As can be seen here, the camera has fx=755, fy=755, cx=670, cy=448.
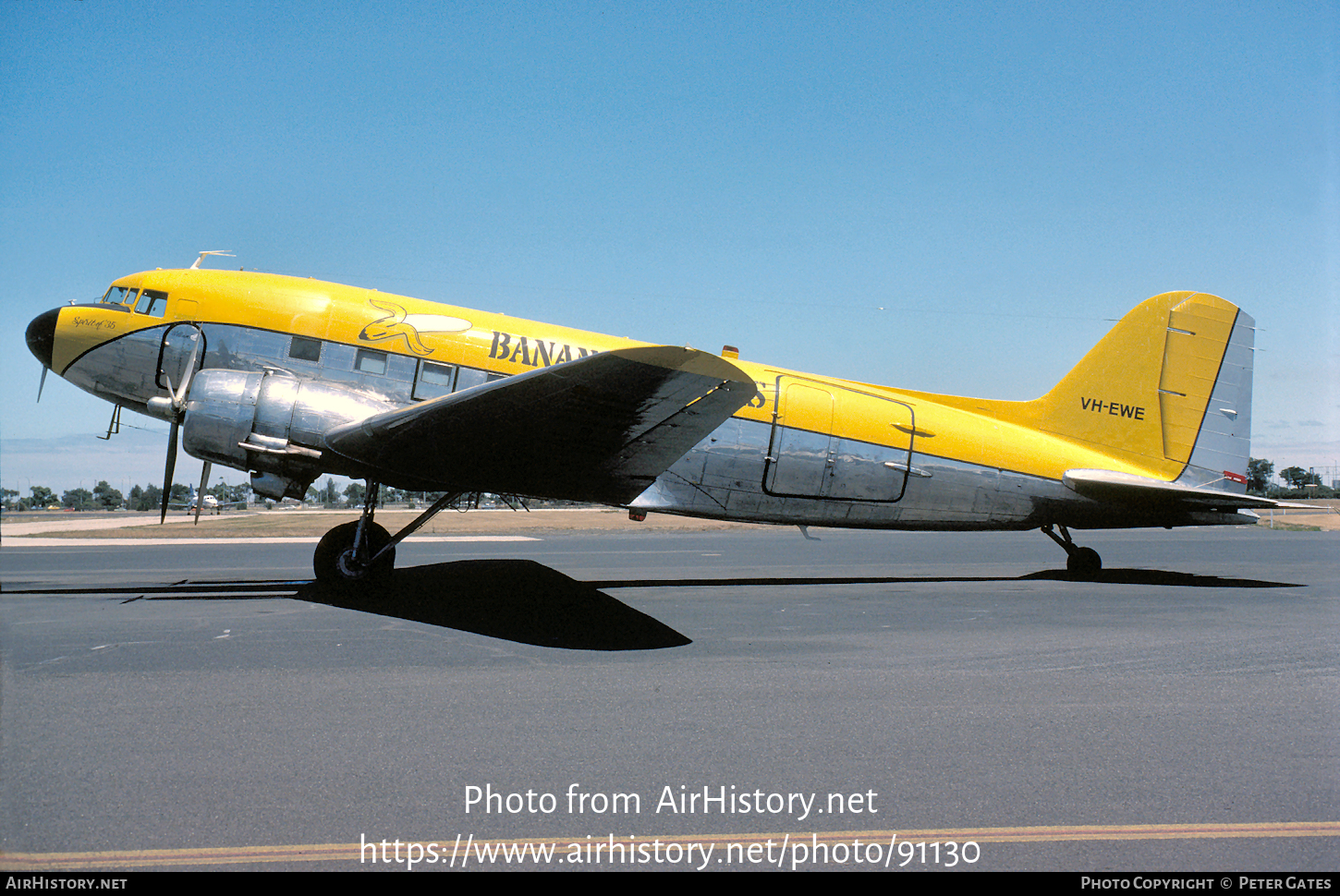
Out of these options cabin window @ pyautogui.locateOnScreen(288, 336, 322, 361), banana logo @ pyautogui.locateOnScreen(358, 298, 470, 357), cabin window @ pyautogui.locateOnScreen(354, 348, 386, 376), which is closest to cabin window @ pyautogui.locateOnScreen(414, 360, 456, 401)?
banana logo @ pyautogui.locateOnScreen(358, 298, 470, 357)

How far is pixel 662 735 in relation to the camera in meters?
4.70

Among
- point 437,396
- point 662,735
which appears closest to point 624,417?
point 437,396

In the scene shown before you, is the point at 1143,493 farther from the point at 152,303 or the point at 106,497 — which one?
the point at 106,497

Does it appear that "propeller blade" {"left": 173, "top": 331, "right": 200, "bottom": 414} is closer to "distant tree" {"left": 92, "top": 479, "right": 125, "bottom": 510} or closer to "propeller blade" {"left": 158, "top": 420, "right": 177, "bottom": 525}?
"propeller blade" {"left": 158, "top": 420, "right": 177, "bottom": 525}

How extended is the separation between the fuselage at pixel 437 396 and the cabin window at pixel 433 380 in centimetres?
2

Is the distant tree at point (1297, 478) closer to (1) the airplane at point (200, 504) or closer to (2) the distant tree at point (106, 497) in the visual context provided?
(1) the airplane at point (200, 504)

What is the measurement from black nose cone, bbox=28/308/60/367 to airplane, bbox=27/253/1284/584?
43 mm

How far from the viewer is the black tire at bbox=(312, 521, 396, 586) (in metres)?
10.3

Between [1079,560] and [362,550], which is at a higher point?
[1079,560]

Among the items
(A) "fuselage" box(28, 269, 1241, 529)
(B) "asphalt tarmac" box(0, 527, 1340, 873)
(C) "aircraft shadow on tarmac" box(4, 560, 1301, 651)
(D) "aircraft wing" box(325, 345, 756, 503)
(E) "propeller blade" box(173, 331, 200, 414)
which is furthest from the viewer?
(E) "propeller blade" box(173, 331, 200, 414)

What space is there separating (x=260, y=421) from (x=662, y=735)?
7547mm

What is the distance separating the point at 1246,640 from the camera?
26.1 feet

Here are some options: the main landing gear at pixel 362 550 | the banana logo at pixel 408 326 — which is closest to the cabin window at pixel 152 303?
the banana logo at pixel 408 326

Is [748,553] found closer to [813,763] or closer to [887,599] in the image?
[887,599]
